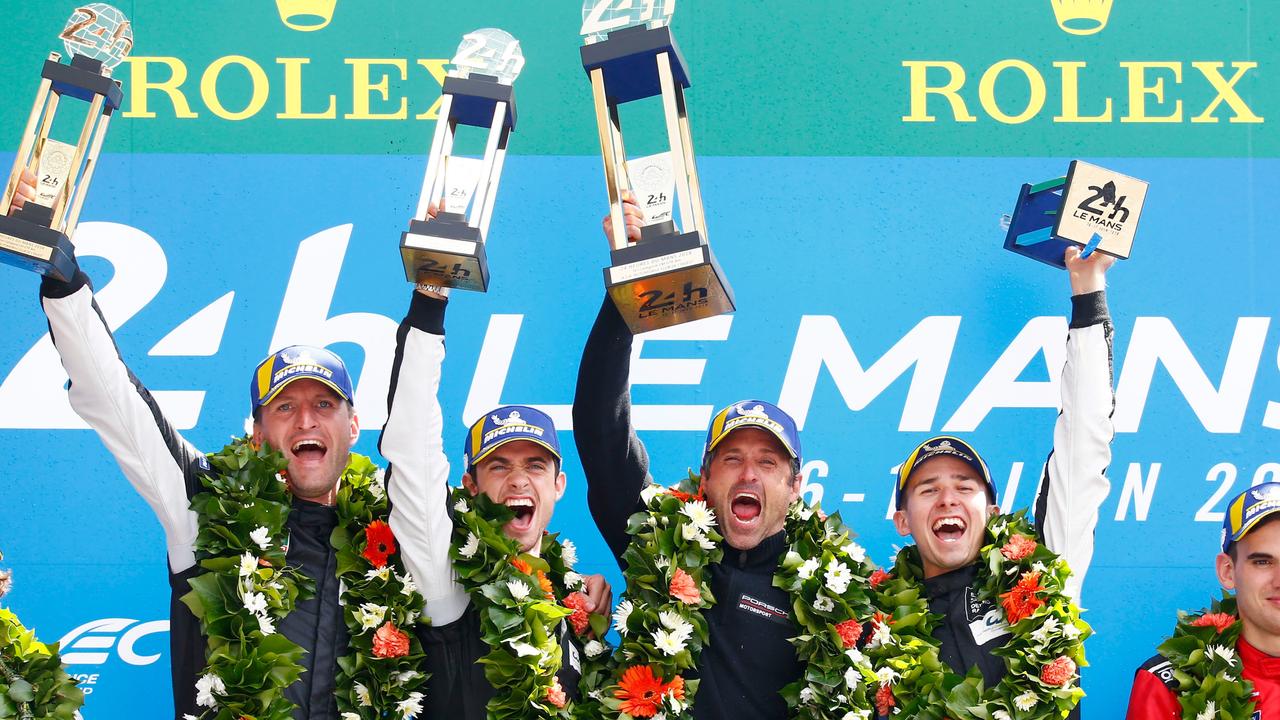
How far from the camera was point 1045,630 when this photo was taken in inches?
127

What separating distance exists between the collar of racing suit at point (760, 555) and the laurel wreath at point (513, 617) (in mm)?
407

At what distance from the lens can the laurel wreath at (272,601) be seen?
10.0ft

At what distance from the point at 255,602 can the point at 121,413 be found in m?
0.60

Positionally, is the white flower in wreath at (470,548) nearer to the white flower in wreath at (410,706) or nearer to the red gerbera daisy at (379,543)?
the red gerbera daisy at (379,543)

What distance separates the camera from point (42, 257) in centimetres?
295

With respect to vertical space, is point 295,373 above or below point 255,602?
above

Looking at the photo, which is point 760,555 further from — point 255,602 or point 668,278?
point 255,602

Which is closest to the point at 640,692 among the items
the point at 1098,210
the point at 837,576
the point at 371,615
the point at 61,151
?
the point at 837,576

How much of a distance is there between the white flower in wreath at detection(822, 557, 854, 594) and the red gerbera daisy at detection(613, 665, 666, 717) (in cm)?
53

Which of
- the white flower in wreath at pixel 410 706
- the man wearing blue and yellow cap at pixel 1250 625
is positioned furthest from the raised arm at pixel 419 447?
the man wearing blue and yellow cap at pixel 1250 625

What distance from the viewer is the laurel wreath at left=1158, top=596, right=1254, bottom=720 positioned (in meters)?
3.27

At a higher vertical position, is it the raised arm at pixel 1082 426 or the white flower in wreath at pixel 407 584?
the raised arm at pixel 1082 426

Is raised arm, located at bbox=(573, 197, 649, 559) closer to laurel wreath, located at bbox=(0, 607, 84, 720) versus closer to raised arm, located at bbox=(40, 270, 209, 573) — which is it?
raised arm, located at bbox=(40, 270, 209, 573)

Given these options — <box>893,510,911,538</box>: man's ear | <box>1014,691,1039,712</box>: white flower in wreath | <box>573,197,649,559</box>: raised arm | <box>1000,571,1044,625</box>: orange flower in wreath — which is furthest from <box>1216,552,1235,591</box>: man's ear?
<box>573,197,649,559</box>: raised arm
